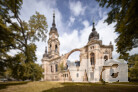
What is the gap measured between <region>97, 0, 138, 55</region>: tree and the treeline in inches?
439

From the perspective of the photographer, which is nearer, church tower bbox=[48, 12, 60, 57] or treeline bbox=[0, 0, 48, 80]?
treeline bbox=[0, 0, 48, 80]

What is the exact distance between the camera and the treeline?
30.2 ft

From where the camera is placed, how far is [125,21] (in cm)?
427

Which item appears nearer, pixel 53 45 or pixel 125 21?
pixel 125 21

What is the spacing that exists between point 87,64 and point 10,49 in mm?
20949

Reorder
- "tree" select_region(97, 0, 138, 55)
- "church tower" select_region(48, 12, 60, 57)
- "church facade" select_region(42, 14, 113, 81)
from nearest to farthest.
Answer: "tree" select_region(97, 0, 138, 55) < "church facade" select_region(42, 14, 113, 81) < "church tower" select_region(48, 12, 60, 57)

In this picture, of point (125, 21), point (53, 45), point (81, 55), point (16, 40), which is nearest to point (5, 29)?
point (16, 40)

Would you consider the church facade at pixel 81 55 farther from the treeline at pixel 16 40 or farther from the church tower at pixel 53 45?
the treeline at pixel 16 40

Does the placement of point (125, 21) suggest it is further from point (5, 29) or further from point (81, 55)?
point (81, 55)

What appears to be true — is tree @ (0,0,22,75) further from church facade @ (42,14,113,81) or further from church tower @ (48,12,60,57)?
church tower @ (48,12,60,57)

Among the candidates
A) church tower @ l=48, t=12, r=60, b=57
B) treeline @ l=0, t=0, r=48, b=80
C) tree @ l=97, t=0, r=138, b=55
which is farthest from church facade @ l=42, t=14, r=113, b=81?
tree @ l=97, t=0, r=138, b=55

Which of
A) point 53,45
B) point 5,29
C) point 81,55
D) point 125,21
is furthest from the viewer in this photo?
point 53,45

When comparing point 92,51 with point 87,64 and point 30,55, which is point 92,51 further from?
point 30,55

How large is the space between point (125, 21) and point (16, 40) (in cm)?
1383
